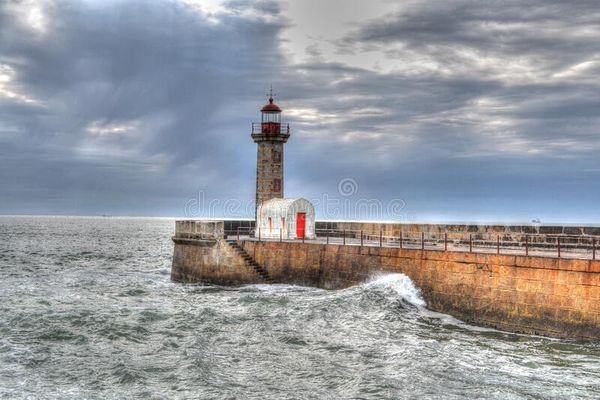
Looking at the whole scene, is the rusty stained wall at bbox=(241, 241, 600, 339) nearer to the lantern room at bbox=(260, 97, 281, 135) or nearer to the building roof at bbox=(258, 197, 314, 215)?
the building roof at bbox=(258, 197, 314, 215)

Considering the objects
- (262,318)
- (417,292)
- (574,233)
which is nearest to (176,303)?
(262,318)

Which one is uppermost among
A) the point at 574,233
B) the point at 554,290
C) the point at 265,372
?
the point at 574,233

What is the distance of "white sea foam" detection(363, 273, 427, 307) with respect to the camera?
63.3ft

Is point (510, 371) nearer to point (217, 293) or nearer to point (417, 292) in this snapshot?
point (417, 292)

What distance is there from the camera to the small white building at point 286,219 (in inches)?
1145

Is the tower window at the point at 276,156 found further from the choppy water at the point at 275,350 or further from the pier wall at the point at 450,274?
the choppy water at the point at 275,350

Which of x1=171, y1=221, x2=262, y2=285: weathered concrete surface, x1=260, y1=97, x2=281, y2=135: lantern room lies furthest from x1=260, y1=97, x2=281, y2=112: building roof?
x1=171, y1=221, x2=262, y2=285: weathered concrete surface

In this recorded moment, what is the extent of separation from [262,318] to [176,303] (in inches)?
190

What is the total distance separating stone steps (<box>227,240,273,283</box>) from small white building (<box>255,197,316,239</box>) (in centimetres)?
295

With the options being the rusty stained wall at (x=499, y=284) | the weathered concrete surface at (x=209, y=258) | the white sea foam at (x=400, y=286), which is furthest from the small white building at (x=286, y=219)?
the white sea foam at (x=400, y=286)

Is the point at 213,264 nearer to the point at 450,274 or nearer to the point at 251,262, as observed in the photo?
the point at 251,262

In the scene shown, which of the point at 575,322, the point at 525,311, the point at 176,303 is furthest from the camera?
the point at 176,303

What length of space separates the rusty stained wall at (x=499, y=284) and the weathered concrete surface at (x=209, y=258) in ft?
14.2

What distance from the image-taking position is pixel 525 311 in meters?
16.0
